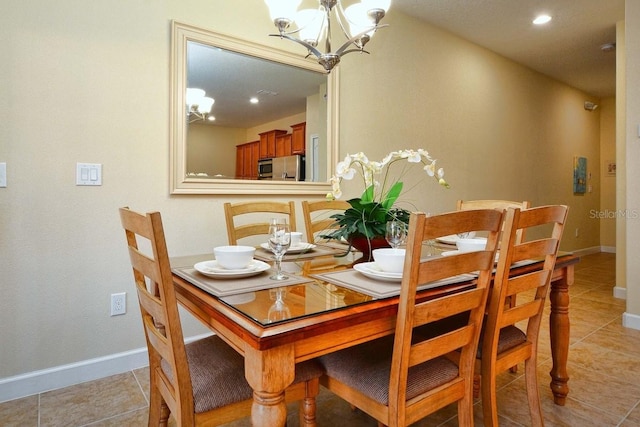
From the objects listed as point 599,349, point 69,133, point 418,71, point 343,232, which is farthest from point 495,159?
point 69,133

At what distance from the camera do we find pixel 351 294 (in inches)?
44.2

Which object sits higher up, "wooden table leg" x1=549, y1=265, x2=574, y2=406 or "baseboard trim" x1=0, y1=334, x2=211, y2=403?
"wooden table leg" x1=549, y1=265, x2=574, y2=406

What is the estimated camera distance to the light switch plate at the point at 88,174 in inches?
78.9

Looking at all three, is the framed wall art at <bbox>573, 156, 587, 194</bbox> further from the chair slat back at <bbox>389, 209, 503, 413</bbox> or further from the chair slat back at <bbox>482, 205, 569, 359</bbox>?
the chair slat back at <bbox>389, 209, 503, 413</bbox>

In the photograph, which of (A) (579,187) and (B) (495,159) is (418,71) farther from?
(A) (579,187)

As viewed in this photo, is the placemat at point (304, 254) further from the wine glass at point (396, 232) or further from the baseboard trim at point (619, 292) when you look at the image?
the baseboard trim at point (619, 292)

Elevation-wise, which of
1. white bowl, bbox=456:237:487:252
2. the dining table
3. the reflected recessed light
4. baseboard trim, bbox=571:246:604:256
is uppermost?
the reflected recessed light

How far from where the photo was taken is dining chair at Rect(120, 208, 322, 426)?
1.01 m

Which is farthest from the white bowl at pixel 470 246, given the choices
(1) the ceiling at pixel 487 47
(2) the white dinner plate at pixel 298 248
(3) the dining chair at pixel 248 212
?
(1) the ceiling at pixel 487 47

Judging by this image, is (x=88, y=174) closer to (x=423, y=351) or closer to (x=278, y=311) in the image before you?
(x=278, y=311)

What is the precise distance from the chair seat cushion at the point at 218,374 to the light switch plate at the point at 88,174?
120cm

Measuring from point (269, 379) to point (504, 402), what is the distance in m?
1.48

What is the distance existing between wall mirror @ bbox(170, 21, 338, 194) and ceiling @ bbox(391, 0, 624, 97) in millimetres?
1285

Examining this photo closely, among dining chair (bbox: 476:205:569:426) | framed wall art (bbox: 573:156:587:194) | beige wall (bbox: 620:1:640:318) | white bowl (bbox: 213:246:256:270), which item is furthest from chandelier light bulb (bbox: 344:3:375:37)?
framed wall art (bbox: 573:156:587:194)
